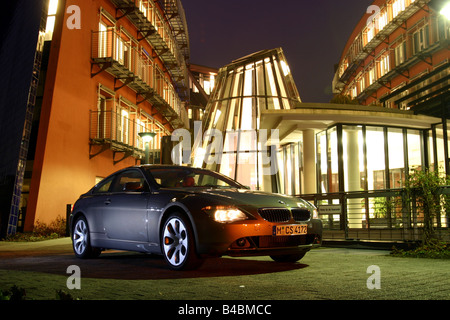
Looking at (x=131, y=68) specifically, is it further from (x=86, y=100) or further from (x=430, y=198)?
(x=430, y=198)

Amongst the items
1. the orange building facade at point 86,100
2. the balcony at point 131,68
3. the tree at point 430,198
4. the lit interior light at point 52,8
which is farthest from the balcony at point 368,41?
the tree at point 430,198

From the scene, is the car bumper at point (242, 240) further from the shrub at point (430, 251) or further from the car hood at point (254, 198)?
the shrub at point (430, 251)

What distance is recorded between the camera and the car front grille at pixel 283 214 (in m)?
6.09

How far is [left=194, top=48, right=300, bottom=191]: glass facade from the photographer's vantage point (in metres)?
25.7

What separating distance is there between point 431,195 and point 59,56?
14.8 metres

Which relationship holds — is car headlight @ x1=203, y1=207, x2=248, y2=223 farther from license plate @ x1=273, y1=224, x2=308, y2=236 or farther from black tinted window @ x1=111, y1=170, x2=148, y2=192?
black tinted window @ x1=111, y1=170, x2=148, y2=192

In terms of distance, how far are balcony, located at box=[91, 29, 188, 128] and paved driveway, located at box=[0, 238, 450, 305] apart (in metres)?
15.8

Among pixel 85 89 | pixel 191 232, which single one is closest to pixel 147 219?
pixel 191 232

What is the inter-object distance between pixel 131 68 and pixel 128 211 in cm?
1950

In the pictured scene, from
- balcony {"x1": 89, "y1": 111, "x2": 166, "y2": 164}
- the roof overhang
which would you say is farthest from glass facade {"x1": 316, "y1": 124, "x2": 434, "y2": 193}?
balcony {"x1": 89, "y1": 111, "x2": 166, "y2": 164}
